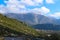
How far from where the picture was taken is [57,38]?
7631 cm

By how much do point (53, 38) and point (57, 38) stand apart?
2809mm

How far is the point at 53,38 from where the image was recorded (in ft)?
259
